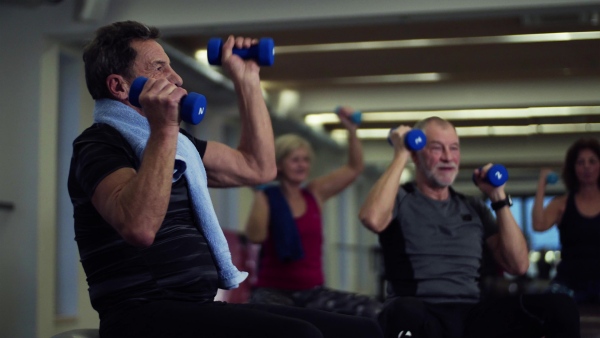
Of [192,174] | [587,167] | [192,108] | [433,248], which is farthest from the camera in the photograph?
[587,167]

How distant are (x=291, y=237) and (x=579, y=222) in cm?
126

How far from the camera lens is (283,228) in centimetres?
354

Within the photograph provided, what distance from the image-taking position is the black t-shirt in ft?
5.03

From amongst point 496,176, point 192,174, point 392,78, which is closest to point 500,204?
point 496,176

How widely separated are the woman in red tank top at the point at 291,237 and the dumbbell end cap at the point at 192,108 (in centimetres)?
187

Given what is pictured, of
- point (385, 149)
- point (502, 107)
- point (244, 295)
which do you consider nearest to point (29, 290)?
point (244, 295)

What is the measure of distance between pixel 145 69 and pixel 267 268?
77.3 inches

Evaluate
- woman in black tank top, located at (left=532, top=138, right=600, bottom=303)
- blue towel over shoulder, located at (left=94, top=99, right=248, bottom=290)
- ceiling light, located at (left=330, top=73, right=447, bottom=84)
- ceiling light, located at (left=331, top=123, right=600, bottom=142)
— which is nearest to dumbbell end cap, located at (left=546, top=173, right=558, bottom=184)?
woman in black tank top, located at (left=532, top=138, right=600, bottom=303)

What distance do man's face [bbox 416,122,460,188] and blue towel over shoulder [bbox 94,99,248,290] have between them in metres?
1.21

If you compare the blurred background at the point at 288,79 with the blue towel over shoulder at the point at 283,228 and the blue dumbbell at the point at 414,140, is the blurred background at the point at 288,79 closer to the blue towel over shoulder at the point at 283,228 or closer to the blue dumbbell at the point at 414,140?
the blue towel over shoulder at the point at 283,228

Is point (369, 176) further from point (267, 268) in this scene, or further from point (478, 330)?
point (478, 330)

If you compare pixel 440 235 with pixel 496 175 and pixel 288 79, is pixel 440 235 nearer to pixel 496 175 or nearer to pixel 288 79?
pixel 496 175

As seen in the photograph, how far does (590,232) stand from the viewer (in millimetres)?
3594

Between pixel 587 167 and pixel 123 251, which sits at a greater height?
pixel 587 167
